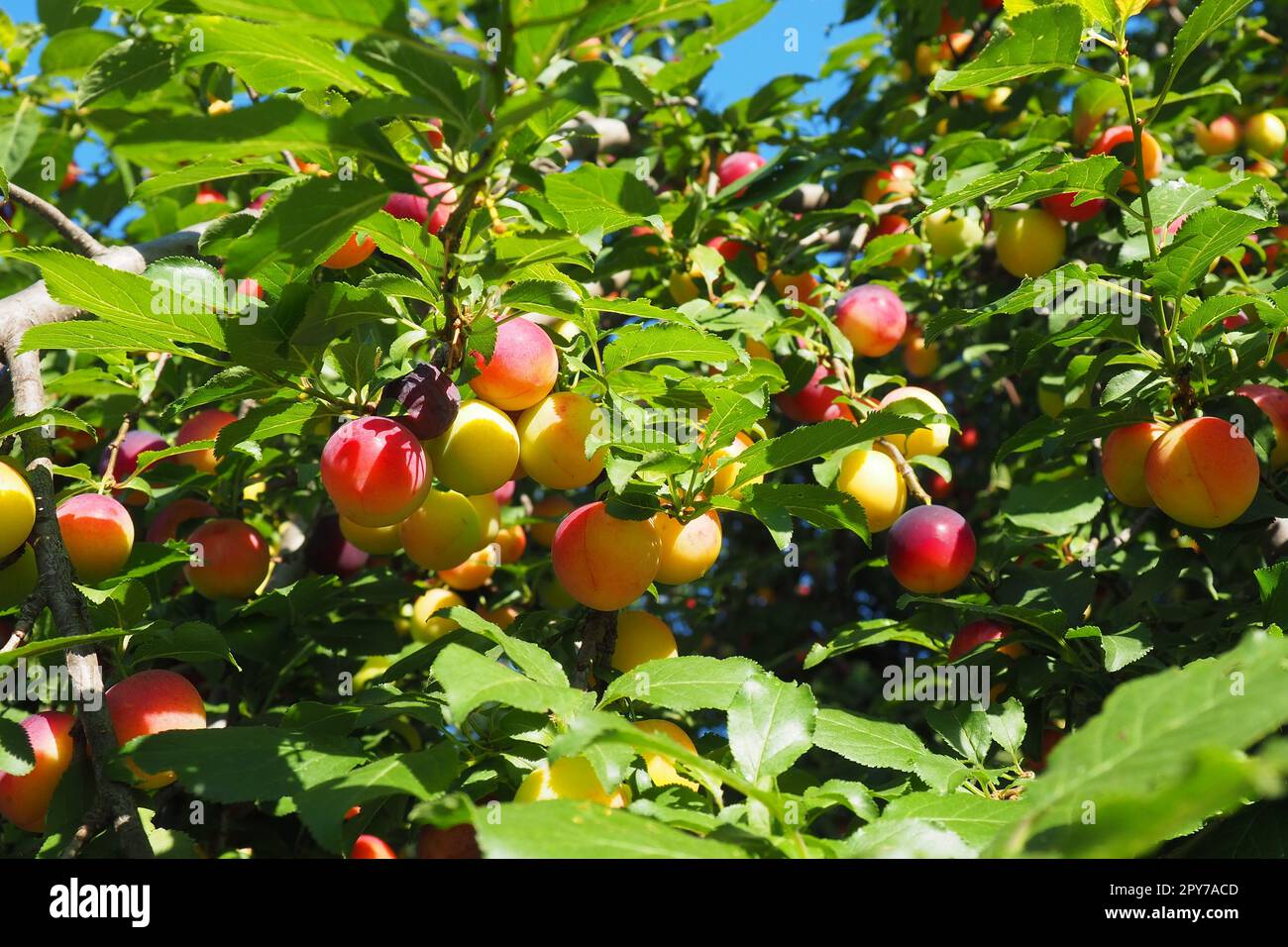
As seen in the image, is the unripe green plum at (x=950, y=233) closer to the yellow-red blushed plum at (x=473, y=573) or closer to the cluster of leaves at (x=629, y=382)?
the cluster of leaves at (x=629, y=382)

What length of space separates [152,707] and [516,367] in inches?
23.9

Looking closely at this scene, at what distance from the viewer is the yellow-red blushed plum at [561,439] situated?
1340mm

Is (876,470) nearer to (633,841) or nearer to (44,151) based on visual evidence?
(633,841)

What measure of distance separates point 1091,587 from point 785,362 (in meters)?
0.64

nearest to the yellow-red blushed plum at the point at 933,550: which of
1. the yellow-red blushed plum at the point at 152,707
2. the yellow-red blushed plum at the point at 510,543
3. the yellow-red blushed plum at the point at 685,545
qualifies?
the yellow-red blushed plum at the point at 685,545

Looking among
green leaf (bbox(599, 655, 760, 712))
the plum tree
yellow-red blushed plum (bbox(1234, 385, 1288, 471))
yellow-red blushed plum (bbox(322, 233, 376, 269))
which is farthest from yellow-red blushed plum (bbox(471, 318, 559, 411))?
the plum tree

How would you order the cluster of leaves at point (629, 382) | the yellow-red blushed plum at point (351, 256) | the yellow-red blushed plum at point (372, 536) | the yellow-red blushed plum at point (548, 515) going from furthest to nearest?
the yellow-red blushed plum at point (548, 515), the yellow-red blushed plum at point (372, 536), the yellow-red blushed plum at point (351, 256), the cluster of leaves at point (629, 382)

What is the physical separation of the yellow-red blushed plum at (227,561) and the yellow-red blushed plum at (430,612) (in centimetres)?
31

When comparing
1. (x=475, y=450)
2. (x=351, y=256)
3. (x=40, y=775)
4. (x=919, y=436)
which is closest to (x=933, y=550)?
(x=919, y=436)

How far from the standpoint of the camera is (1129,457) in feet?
4.89

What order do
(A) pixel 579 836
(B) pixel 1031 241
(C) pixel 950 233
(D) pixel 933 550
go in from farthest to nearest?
1. (C) pixel 950 233
2. (B) pixel 1031 241
3. (D) pixel 933 550
4. (A) pixel 579 836

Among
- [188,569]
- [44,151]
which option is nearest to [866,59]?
[44,151]

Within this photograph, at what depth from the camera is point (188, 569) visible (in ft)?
5.35

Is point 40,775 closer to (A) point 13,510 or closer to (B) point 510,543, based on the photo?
(A) point 13,510
